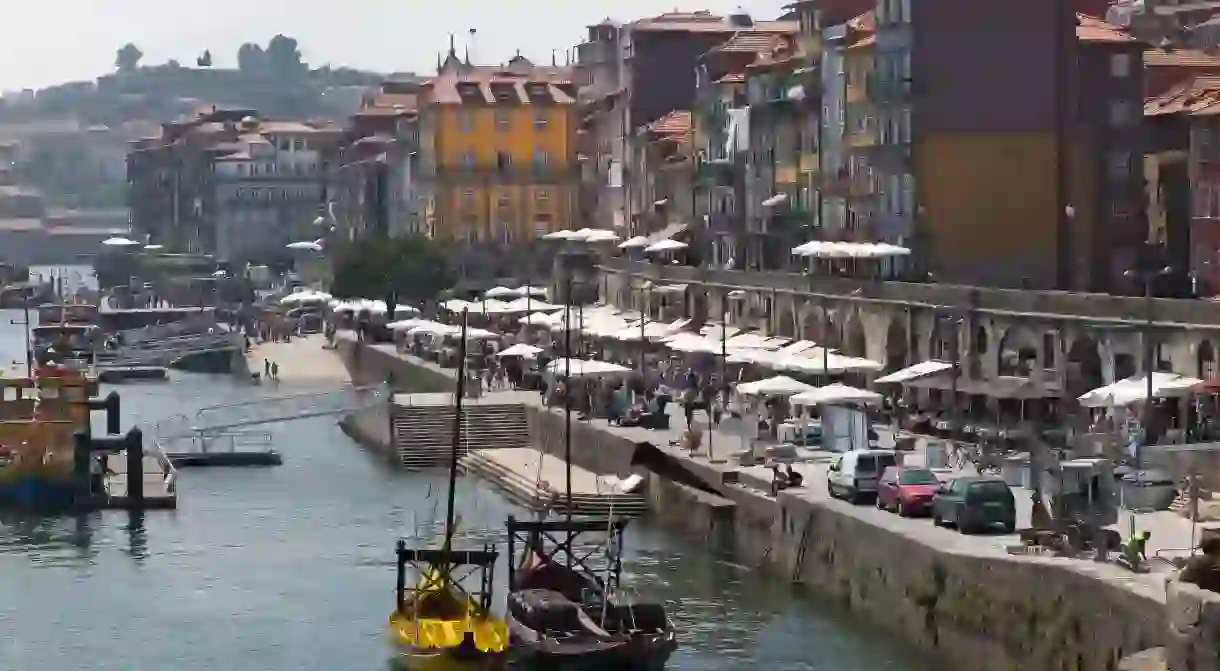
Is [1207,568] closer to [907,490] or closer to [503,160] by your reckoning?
[907,490]

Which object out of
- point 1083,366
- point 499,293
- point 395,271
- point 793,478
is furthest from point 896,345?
point 395,271

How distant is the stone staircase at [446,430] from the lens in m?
79.8

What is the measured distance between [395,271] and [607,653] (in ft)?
291

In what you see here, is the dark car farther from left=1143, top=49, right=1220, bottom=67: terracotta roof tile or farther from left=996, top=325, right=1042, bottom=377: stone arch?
left=1143, top=49, right=1220, bottom=67: terracotta roof tile

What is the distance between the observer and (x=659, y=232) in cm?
11550

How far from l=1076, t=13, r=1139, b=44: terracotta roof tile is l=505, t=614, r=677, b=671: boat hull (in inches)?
1699

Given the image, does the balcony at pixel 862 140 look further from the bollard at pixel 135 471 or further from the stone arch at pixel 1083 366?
the bollard at pixel 135 471

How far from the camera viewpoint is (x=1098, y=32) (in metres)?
83.1

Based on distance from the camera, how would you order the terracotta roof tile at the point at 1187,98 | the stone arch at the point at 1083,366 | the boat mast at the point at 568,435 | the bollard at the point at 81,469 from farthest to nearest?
the terracotta roof tile at the point at 1187,98 < the bollard at the point at 81,469 < the stone arch at the point at 1083,366 < the boat mast at the point at 568,435

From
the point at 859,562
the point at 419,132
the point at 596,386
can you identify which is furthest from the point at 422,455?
the point at 419,132

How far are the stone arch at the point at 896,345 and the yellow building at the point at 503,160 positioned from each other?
6921cm

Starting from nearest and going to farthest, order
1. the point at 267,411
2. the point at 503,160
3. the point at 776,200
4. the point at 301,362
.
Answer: the point at 267,411
the point at 776,200
the point at 301,362
the point at 503,160

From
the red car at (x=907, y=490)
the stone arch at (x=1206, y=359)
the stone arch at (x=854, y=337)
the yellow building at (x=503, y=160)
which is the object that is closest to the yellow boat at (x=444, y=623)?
the red car at (x=907, y=490)

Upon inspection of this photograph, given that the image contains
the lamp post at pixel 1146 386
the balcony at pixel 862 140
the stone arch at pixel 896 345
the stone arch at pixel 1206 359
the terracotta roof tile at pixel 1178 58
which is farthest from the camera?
the terracotta roof tile at pixel 1178 58
